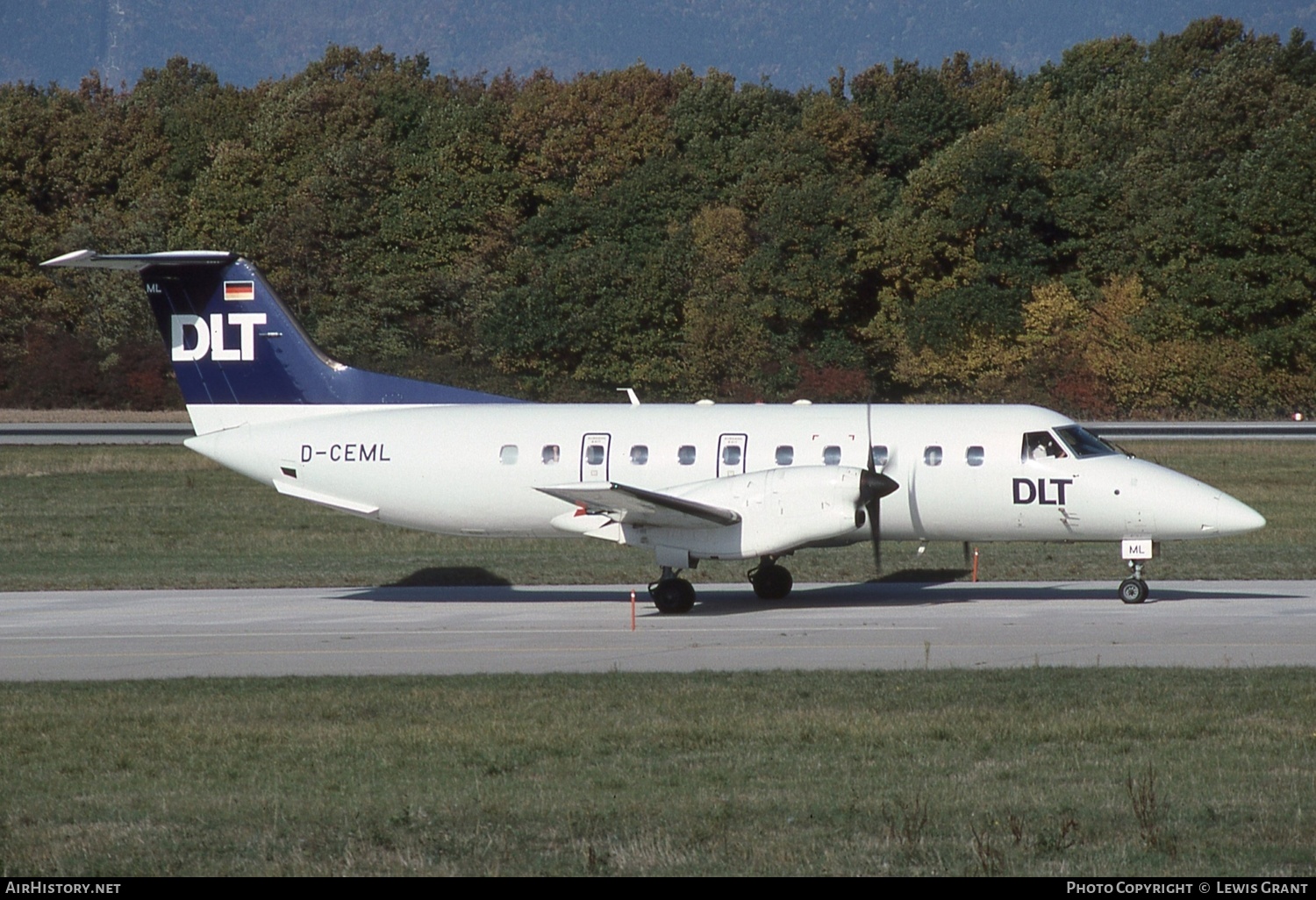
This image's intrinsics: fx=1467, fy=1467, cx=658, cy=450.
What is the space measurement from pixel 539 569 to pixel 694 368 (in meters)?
36.6

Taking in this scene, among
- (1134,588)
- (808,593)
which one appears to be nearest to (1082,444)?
(1134,588)

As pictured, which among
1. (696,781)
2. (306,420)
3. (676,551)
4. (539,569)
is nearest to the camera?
(696,781)

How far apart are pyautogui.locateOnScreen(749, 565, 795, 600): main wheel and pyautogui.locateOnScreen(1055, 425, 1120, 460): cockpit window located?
186 inches

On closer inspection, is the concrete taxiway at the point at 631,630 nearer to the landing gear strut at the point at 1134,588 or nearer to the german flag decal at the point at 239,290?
the landing gear strut at the point at 1134,588

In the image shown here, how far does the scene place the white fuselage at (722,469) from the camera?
2120cm

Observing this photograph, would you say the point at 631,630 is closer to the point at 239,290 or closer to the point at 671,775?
the point at 671,775

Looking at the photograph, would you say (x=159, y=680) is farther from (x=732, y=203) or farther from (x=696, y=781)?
(x=732, y=203)

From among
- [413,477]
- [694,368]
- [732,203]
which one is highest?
[732,203]

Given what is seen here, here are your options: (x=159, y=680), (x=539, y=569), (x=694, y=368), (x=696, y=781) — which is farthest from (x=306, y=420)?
(x=694, y=368)

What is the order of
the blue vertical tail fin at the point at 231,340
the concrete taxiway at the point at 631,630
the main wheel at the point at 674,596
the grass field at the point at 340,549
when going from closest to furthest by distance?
the concrete taxiway at the point at 631,630 → the main wheel at the point at 674,596 → the blue vertical tail fin at the point at 231,340 → the grass field at the point at 340,549

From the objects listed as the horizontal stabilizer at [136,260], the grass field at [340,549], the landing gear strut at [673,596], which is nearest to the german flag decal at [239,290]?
the horizontal stabilizer at [136,260]

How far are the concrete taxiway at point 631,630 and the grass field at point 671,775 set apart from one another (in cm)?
129

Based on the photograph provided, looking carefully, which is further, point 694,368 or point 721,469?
point 694,368

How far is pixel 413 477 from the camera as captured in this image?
74.7 feet
